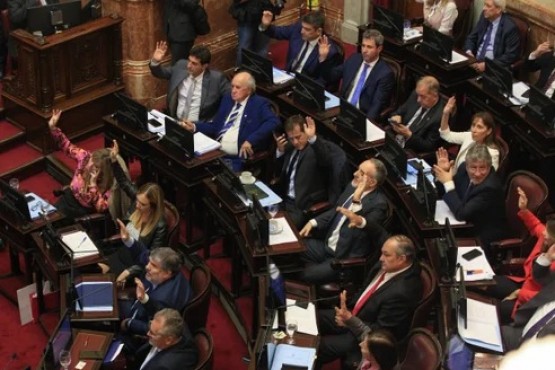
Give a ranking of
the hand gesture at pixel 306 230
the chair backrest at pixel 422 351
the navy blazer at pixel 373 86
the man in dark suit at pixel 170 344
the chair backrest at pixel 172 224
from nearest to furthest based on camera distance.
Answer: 1. the chair backrest at pixel 422 351
2. the man in dark suit at pixel 170 344
3. the chair backrest at pixel 172 224
4. the hand gesture at pixel 306 230
5. the navy blazer at pixel 373 86

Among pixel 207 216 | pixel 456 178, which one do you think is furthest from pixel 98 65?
pixel 456 178

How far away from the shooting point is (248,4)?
8.28 m

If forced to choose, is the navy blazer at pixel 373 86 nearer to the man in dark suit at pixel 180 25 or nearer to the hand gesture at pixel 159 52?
the man in dark suit at pixel 180 25

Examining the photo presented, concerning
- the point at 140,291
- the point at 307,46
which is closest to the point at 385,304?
the point at 140,291

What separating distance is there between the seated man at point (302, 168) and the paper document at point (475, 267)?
1.29 m

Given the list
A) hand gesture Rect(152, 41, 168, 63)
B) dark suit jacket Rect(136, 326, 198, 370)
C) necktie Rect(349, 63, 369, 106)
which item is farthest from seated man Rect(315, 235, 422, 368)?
hand gesture Rect(152, 41, 168, 63)

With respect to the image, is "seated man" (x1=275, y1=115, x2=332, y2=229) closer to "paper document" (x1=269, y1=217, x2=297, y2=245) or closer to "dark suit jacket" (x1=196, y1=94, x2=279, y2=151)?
"dark suit jacket" (x1=196, y1=94, x2=279, y2=151)

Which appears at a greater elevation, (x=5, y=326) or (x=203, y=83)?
(x=203, y=83)

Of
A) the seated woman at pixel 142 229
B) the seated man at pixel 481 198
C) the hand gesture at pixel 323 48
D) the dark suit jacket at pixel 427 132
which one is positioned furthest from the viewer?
the hand gesture at pixel 323 48

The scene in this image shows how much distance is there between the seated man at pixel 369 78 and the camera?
7.25 metres

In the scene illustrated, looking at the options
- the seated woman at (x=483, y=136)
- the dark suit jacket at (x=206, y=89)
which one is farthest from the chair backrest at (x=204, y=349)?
the dark suit jacket at (x=206, y=89)

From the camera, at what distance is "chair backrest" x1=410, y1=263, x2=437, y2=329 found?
15.7ft

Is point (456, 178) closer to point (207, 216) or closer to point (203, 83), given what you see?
point (207, 216)

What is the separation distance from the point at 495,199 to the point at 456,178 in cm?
46
